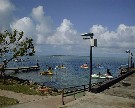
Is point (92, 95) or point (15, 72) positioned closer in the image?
point (92, 95)

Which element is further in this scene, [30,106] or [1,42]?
[1,42]

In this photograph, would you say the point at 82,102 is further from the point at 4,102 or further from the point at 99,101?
the point at 4,102

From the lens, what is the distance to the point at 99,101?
2098 centimetres

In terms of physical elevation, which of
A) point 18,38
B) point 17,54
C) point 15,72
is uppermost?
point 18,38

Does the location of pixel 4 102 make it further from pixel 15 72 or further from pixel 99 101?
pixel 15 72

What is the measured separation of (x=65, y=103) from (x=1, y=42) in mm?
32058

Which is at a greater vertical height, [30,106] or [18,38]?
[18,38]

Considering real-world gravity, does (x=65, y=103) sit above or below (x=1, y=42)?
below

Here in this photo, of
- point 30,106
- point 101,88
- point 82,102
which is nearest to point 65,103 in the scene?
point 82,102

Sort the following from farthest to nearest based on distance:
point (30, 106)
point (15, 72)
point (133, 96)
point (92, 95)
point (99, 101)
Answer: point (15, 72) → point (133, 96) → point (92, 95) → point (99, 101) → point (30, 106)

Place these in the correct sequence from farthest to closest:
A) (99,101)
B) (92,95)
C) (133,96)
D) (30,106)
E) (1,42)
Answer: (1,42)
(133,96)
(92,95)
(99,101)
(30,106)

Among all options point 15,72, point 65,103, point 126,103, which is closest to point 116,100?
point 126,103

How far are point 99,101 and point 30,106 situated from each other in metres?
6.12

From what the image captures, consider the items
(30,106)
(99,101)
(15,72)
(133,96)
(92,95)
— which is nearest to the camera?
(30,106)
